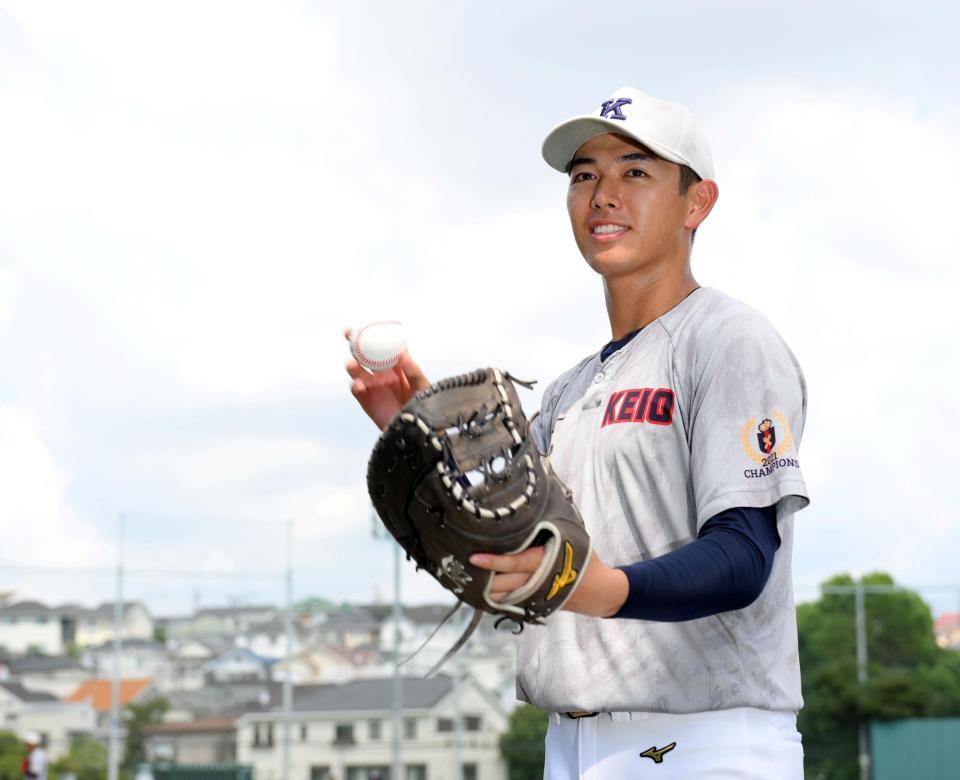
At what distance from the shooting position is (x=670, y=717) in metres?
2.11

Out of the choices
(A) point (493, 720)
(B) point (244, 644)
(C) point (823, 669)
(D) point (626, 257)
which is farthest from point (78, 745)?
(D) point (626, 257)

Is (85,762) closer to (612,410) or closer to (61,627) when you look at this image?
(61,627)

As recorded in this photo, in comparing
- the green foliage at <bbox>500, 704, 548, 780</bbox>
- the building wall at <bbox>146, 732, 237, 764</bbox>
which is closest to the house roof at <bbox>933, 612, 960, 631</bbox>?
the green foliage at <bbox>500, 704, 548, 780</bbox>

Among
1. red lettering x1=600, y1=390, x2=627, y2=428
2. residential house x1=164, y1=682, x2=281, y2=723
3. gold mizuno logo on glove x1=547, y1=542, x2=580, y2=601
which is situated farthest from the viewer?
residential house x1=164, y1=682, x2=281, y2=723

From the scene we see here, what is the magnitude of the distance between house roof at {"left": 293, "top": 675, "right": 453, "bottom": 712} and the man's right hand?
3700 centimetres

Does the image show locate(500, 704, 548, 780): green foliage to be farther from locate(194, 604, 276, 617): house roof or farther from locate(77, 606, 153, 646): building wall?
locate(77, 606, 153, 646): building wall

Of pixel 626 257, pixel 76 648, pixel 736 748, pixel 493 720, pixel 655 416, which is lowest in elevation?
pixel 736 748

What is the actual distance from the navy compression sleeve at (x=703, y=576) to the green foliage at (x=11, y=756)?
92.1ft

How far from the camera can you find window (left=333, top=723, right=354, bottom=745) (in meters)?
38.6

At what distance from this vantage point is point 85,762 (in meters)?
31.7

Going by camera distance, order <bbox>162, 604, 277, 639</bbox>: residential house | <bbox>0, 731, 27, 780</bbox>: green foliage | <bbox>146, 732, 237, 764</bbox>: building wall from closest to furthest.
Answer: <bbox>0, 731, 27, 780</bbox>: green foliage → <bbox>146, 732, 237, 764</bbox>: building wall → <bbox>162, 604, 277, 639</bbox>: residential house

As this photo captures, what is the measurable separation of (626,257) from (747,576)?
717 millimetres

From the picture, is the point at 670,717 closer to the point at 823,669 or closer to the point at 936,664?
the point at 823,669

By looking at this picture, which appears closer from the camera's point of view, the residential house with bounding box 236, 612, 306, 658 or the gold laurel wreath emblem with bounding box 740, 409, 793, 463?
the gold laurel wreath emblem with bounding box 740, 409, 793, 463
